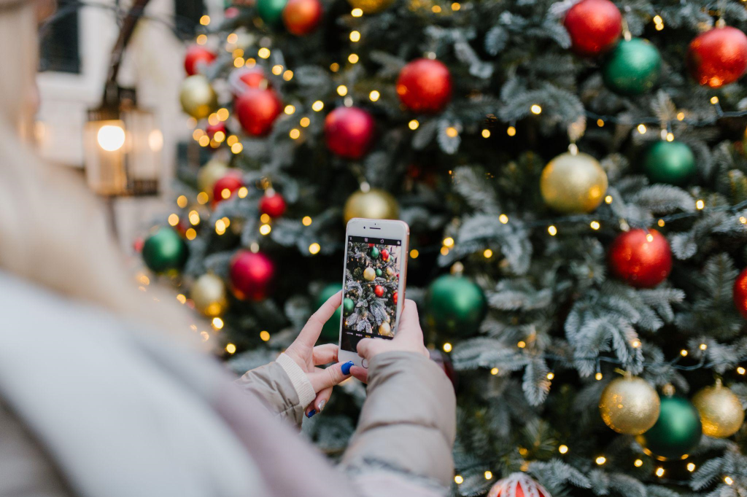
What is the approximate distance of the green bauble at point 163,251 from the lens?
2.21 metres

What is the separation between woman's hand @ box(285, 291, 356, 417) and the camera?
87cm

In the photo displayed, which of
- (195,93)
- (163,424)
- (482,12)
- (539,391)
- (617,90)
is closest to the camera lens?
(163,424)

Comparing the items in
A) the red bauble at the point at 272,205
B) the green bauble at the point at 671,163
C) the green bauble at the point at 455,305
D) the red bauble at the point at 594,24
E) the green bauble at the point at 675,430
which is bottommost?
the green bauble at the point at 675,430

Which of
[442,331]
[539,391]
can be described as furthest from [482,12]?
[539,391]

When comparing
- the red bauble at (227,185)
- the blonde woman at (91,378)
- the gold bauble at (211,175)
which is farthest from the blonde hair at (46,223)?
the gold bauble at (211,175)

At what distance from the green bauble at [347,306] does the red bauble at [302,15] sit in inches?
52.8

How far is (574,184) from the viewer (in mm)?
1494

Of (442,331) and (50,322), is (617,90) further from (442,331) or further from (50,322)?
(50,322)

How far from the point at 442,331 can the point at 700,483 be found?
0.83m

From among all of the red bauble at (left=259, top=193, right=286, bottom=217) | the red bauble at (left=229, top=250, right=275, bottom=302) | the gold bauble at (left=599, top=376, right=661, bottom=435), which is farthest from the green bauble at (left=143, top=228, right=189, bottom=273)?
the gold bauble at (left=599, top=376, right=661, bottom=435)

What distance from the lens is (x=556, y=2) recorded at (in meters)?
1.64

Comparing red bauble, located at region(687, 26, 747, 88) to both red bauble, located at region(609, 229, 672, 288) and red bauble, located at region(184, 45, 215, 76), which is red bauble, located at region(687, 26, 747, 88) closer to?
red bauble, located at region(609, 229, 672, 288)

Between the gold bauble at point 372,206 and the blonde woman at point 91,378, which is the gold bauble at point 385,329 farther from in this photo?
the gold bauble at point 372,206

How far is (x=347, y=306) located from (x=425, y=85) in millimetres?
883
